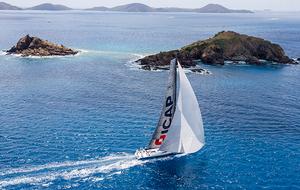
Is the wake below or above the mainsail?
below

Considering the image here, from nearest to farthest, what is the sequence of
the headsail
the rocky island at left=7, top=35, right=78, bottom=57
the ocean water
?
the ocean water < the headsail < the rocky island at left=7, top=35, right=78, bottom=57

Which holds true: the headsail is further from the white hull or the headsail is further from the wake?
the wake

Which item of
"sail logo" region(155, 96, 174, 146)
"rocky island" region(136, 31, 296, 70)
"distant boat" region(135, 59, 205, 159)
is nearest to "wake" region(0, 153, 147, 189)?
"distant boat" region(135, 59, 205, 159)

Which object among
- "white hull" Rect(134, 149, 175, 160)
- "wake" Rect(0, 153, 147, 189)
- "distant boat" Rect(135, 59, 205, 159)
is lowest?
"wake" Rect(0, 153, 147, 189)

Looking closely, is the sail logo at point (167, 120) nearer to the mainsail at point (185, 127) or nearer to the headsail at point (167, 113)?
the headsail at point (167, 113)

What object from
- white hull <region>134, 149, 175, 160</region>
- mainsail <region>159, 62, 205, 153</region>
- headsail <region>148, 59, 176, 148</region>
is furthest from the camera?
white hull <region>134, 149, 175, 160</region>

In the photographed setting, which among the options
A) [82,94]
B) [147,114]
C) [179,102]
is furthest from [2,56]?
[179,102]

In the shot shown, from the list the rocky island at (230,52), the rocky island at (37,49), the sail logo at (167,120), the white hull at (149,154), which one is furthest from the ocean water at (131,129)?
the rocky island at (37,49)

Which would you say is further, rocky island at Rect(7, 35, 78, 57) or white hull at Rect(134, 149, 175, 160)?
rocky island at Rect(7, 35, 78, 57)

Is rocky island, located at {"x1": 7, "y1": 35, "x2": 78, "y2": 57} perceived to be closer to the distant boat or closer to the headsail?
the headsail
